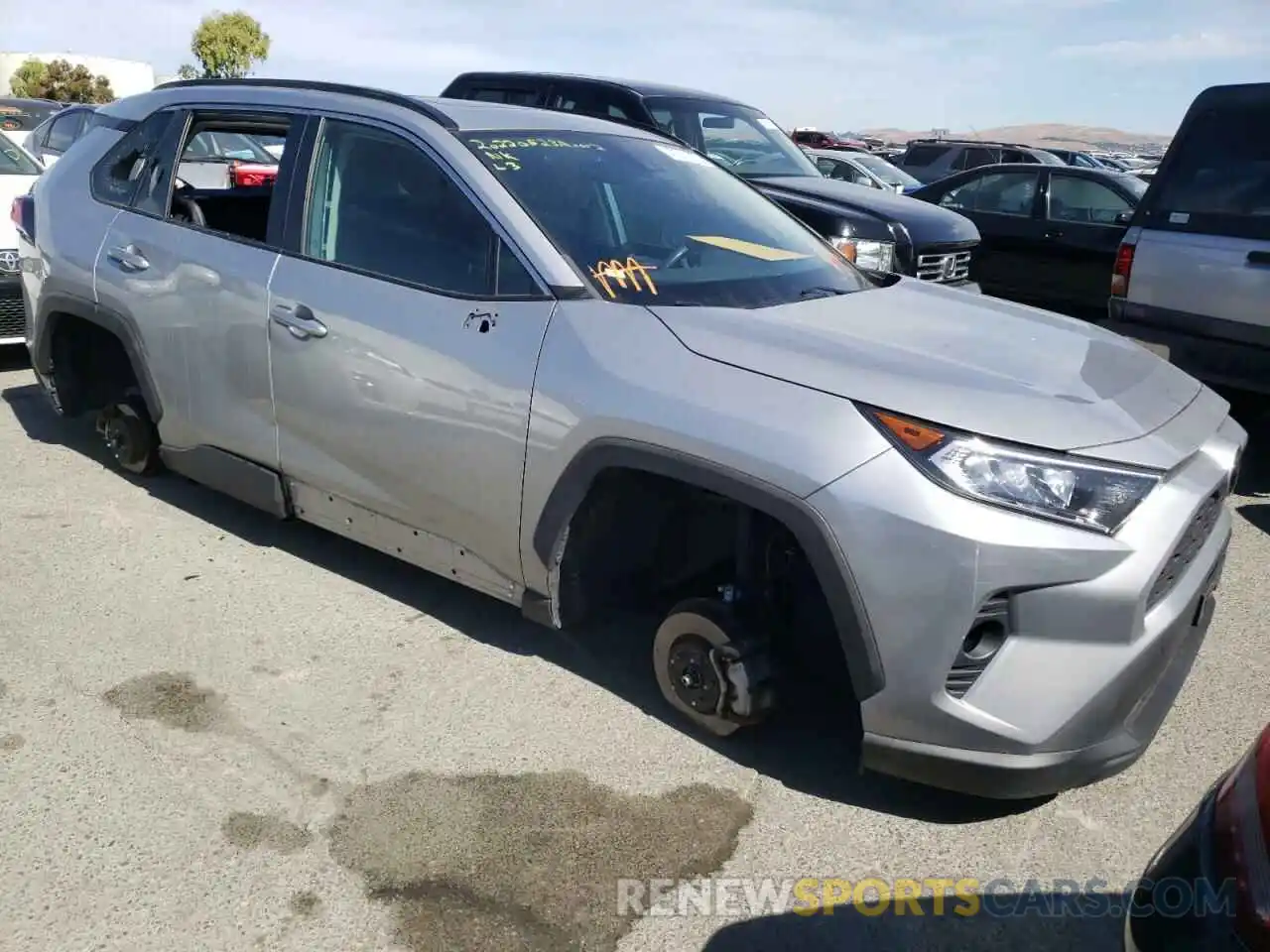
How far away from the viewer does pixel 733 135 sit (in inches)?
335

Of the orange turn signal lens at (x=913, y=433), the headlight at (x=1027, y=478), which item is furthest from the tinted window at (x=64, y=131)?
the headlight at (x=1027, y=478)

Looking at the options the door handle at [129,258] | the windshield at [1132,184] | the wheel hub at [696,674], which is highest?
the windshield at [1132,184]

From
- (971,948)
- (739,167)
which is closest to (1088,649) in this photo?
(971,948)

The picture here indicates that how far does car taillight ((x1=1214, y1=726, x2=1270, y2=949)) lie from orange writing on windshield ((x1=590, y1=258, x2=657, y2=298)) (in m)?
2.05

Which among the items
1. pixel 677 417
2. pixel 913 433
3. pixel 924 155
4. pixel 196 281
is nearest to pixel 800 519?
pixel 913 433

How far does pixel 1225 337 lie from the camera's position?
556 centimetres

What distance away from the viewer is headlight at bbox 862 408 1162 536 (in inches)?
101

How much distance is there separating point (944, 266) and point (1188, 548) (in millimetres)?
5155

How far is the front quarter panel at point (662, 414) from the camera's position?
2699 mm

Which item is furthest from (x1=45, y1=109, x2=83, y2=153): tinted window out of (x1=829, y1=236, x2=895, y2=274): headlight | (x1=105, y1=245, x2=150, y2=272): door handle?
(x1=829, y1=236, x2=895, y2=274): headlight

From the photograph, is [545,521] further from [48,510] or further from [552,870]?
[48,510]

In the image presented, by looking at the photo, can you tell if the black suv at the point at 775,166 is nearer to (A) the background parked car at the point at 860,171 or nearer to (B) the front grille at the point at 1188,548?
(B) the front grille at the point at 1188,548

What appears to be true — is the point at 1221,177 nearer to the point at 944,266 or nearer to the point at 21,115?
the point at 944,266

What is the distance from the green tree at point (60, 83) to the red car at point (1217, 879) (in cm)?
5725
